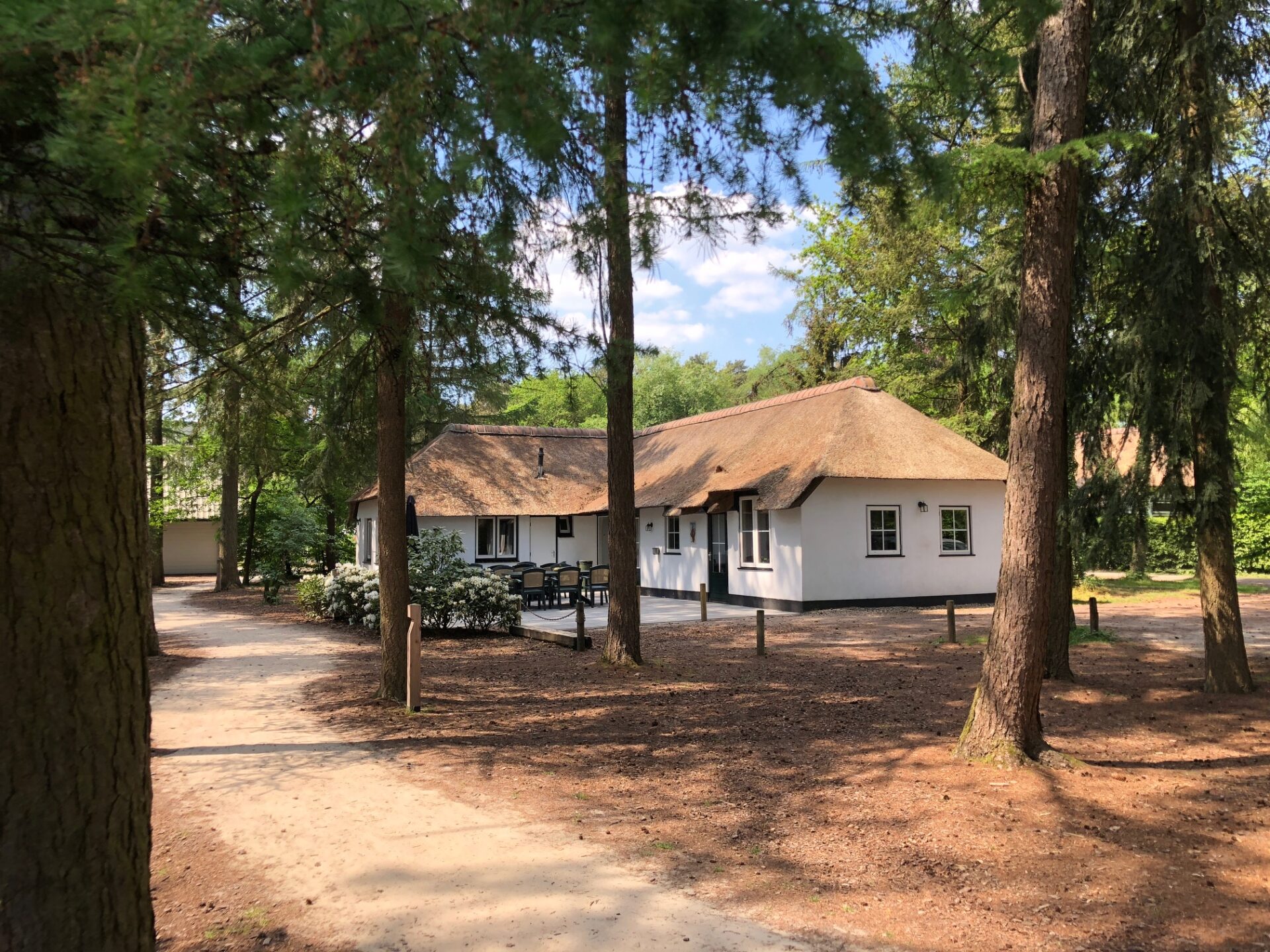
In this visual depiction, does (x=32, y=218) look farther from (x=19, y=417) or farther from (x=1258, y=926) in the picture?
(x=1258, y=926)

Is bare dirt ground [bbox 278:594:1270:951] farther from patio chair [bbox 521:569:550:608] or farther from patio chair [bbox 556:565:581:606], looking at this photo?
patio chair [bbox 556:565:581:606]

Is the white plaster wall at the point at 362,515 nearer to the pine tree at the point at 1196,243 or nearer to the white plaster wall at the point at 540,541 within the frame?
the white plaster wall at the point at 540,541

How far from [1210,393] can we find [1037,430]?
3.75 meters

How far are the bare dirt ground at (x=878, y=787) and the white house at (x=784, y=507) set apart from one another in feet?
28.3

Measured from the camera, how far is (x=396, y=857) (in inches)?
209

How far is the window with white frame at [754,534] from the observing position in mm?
22000

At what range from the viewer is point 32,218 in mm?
2945

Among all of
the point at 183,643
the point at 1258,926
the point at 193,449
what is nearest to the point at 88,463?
the point at 1258,926

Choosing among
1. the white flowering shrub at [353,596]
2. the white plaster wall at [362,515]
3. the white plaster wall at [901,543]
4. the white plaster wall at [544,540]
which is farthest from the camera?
the white plaster wall at [362,515]

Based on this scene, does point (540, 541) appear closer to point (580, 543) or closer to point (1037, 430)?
point (580, 543)

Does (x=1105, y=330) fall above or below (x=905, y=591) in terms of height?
above

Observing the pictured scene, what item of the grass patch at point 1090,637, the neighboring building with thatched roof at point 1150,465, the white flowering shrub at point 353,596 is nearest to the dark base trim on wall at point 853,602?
the grass patch at point 1090,637

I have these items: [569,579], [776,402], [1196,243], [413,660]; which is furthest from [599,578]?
[1196,243]

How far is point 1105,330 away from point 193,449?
22088 millimetres
